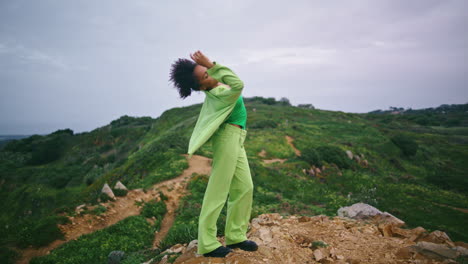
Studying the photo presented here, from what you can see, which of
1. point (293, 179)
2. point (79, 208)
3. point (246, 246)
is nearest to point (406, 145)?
point (293, 179)

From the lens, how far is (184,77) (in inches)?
128

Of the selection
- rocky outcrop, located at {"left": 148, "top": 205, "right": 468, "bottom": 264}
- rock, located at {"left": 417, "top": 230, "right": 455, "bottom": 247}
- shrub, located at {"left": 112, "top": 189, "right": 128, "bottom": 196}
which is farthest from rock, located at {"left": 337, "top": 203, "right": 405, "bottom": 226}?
shrub, located at {"left": 112, "top": 189, "right": 128, "bottom": 196}

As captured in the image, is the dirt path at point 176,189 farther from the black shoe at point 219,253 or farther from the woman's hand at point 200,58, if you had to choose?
the woman's hand at point 200,58

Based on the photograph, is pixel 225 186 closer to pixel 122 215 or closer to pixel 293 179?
pixel 122 215

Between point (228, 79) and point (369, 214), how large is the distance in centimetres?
523

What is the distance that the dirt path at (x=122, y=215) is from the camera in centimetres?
594

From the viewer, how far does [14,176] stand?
107 feet

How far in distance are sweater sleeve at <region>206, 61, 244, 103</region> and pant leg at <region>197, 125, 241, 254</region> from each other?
0.52 meters

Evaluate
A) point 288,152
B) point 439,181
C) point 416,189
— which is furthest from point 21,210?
point 439,181

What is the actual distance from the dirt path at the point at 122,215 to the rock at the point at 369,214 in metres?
4.89

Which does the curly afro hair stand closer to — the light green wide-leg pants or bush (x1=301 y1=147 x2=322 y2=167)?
the light green wide-leg pants

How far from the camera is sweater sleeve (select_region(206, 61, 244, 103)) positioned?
2.87 m

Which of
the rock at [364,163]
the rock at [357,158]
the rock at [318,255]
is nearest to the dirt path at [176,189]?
the rock at [318,255]

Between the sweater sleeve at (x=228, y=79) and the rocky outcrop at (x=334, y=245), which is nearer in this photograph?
the sweater sleeve at (x=228, y=79)
